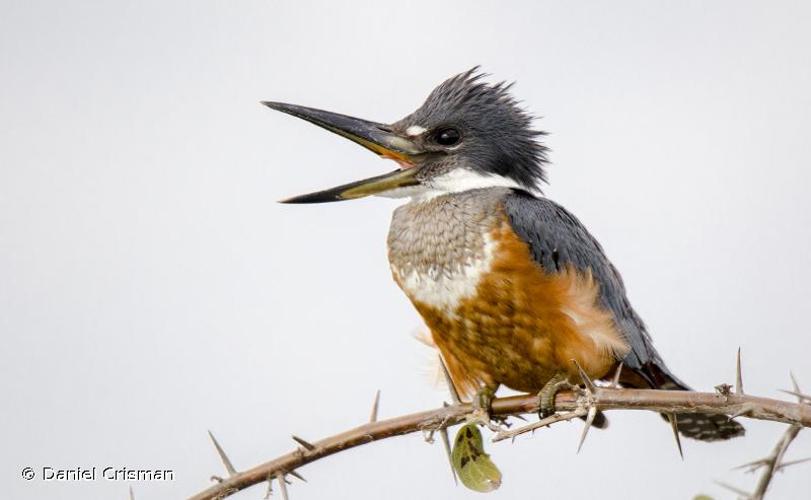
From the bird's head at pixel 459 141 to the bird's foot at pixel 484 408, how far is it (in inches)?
35.3

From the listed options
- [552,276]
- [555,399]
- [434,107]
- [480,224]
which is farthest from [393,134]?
[555,399]

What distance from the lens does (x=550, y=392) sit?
387 cm

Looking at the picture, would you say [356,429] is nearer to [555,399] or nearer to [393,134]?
[555,399]

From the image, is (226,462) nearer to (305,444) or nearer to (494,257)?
(305,444)

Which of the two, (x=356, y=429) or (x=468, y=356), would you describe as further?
(x=468, y=356)

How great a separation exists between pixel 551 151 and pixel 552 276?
0.82 meters

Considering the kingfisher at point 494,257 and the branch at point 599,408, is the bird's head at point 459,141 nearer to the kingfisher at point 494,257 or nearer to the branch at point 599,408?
the kingfisher at point 494,257

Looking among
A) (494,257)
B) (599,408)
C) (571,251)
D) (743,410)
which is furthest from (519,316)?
(743,410)

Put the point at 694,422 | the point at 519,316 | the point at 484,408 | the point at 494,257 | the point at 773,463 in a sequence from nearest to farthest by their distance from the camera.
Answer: the point at 773,463
the point at 484,408
the point at 519,316
the point at 494,257
the point at 694,422

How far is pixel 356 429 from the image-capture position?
3.04m

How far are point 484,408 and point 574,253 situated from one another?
3.06 ft

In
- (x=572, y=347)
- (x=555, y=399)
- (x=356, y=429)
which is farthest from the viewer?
(x=572, y=347)

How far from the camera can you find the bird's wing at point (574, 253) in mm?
4273

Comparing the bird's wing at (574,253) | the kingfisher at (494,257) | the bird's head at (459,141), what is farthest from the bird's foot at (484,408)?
the bird's head at (459,141)
